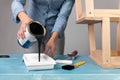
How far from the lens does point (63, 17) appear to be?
0.96 metres

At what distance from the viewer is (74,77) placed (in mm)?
561

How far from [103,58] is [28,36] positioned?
26 centimetres

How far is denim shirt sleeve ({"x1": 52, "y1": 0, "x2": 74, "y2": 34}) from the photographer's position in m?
0.92

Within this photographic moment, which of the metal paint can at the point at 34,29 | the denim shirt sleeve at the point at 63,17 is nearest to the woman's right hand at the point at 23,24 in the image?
the metal paint can at the point at 34,29

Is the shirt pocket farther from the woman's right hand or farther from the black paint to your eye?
the black paint

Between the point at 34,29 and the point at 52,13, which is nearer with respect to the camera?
the point at 34,29

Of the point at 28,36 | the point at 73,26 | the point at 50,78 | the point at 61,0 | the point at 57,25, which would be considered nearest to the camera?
the point at 50,78

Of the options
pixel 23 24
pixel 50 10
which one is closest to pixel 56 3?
pixel 50 10

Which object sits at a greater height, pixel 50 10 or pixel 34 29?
pixel 50 10

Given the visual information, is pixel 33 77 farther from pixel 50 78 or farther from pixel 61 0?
pixel 61 0

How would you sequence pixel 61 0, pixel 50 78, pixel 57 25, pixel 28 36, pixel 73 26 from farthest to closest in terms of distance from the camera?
pixel 73 26, pixel 61 0, pixel 57 25, pixel 28 36, pixel 50 78

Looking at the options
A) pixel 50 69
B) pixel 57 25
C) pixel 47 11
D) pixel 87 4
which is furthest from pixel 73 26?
pixel 50 69

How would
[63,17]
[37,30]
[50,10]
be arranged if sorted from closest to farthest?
1. [37,30]
2. [63,17]
3. [50,10]

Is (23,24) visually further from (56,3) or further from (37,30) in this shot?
(56,3)
